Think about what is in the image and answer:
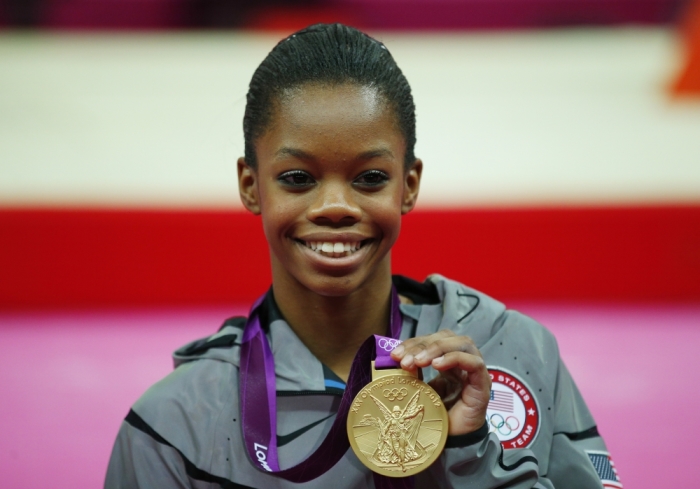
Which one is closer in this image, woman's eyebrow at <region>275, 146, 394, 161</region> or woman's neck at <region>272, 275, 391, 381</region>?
woman's eyebrow at <region>275, 146, 394, 161</region>

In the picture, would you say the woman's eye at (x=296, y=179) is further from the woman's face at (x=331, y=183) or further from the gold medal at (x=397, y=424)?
the gold medal at (x=397, y=424)

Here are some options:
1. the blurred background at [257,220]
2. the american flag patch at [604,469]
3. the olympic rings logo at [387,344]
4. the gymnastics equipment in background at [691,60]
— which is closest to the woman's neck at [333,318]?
the olympic rings logo at [387,344]

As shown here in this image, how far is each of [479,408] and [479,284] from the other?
2481 mm

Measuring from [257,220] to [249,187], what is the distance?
7.05 ft

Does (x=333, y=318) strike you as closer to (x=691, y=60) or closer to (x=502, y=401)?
(x=502, y=401)

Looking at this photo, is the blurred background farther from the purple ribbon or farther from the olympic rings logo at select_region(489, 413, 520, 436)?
the purple ribbon

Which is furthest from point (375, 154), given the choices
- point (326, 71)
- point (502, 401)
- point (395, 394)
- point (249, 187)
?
point (502, 401)

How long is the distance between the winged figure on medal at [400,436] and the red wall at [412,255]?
2.46 meters

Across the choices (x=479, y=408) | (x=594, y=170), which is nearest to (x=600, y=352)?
(x=594, y=170)

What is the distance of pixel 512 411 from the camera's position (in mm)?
1519

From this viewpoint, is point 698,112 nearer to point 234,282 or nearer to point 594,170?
point 594,170

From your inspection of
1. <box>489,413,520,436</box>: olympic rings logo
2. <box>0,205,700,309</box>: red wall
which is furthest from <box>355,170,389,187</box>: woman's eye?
<box>0,205,700,309</box>: red wall

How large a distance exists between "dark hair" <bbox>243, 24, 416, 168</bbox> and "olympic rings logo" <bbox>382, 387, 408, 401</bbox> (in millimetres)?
402

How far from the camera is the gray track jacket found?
55.9 inches
